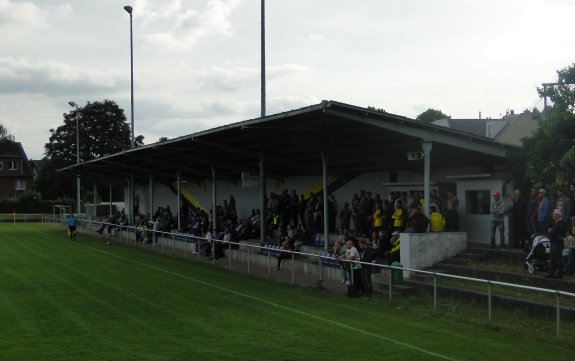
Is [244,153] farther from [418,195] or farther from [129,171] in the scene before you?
[129,171]

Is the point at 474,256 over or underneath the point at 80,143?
underneath

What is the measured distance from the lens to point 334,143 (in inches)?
823

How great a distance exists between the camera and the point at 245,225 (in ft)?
92.4

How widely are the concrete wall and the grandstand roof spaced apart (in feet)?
7.49

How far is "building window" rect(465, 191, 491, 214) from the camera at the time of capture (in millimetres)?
18609

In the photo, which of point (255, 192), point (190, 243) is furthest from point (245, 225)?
point (255, 192)

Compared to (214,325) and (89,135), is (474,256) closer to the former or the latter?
(214,325)

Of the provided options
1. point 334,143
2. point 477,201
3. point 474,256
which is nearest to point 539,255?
point 474,256

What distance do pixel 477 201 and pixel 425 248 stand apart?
2.97 meters

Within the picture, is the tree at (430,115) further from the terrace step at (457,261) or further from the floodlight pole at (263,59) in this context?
the terrace step at (457,261)

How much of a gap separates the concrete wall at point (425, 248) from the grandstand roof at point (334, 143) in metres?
2.28

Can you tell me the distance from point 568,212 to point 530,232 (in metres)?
1.75

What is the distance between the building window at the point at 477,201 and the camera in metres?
18.6

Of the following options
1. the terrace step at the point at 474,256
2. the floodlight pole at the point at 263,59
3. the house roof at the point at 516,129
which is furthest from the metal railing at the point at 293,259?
the house roof at the point at 516,129
